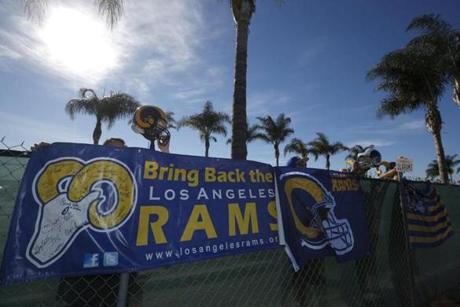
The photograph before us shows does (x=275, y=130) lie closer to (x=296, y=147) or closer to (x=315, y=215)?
(x=296, y=147)

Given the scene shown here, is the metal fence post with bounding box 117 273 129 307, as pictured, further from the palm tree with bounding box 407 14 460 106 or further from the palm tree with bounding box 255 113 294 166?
the palm tree with bounding box 255 113 294 166

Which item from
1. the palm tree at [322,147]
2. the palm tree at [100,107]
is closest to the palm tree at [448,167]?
the palm tree at [322,147]

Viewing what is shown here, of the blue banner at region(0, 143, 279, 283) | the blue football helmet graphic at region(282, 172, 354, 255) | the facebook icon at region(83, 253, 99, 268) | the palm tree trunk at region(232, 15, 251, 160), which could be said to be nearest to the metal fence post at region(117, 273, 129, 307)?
the blue banner at region(0, 143, 279, 283)

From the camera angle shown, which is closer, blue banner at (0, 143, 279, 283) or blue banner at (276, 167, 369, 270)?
blue banner at (0, 143, 279, 283)

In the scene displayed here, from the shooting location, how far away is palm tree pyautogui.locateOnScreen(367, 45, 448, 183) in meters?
15.5

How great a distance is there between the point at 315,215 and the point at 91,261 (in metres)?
2.15

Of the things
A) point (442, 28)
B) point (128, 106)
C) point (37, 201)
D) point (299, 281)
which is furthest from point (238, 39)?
point (128, 106)

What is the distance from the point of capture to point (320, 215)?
125 inches

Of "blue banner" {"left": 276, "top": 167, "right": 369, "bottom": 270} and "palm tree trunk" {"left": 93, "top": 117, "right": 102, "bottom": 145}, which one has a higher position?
"palm tree trunk" {"left": 93, "top": 117, "right": 102, "bottom": 145}

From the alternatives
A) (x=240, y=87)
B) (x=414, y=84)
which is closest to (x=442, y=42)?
(x=414, y=84)

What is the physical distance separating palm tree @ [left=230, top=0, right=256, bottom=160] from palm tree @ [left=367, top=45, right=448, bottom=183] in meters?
10.7

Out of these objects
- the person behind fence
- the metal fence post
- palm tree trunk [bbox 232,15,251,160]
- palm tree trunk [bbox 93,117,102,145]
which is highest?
palm tree trunk [bbox 93,117,102,145]

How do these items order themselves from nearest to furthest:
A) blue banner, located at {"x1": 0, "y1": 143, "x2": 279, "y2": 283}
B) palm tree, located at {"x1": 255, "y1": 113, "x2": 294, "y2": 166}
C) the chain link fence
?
blue banner, located at {"x1": 0, "y1": 143, "x2": 279, "y2": 283}, the chain link fence, palm tree, located at {"x1": 255, "y1": 113, "x2": 294, "y2": 166}

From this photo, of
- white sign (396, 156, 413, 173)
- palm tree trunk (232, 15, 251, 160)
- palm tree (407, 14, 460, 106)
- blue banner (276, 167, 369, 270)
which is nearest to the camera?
blue banner (276, 167, 369, 270)
